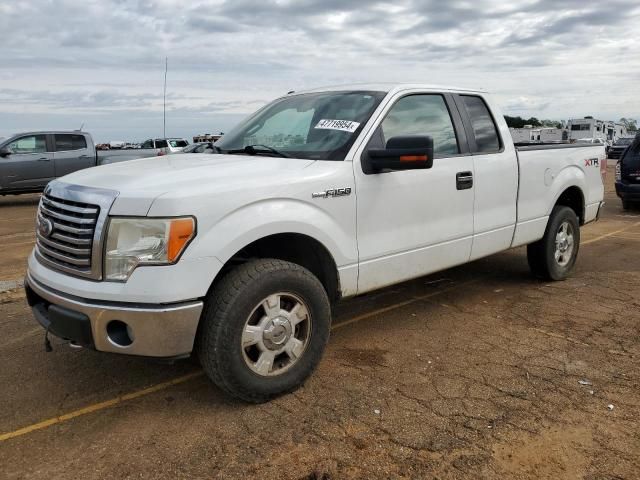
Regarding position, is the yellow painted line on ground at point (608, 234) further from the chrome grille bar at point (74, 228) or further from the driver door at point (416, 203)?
the chrome grille bar at point (74, 228)

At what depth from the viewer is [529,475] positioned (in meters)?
2.66

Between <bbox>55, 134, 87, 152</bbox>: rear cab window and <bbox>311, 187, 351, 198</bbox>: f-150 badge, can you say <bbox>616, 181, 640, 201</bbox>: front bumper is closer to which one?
<bbox>311, 187, 351, 198</bbox>: f-150 badge

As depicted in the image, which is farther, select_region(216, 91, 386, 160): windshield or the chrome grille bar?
select_region(216, 91, 386, 160): windshield

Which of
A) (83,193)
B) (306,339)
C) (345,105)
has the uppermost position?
(345,105)

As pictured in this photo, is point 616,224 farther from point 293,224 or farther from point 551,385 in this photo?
point 293,224

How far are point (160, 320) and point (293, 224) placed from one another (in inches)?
36.4

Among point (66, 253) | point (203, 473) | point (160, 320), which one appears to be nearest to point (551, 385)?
point (203, 473)

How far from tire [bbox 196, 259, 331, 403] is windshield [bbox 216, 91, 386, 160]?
0.91m

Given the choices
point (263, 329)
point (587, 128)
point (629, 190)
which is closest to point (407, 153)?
point (263, 329)

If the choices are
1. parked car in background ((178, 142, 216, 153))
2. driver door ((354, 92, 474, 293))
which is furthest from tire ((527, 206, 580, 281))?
parked car in background ((178, 142, 216, 153))

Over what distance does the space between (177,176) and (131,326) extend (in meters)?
0.86

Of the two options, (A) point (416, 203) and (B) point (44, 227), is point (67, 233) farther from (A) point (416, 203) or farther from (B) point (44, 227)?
(A) point (416, 203)

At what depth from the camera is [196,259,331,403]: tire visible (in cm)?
305

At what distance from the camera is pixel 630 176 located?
11516 millimetres
